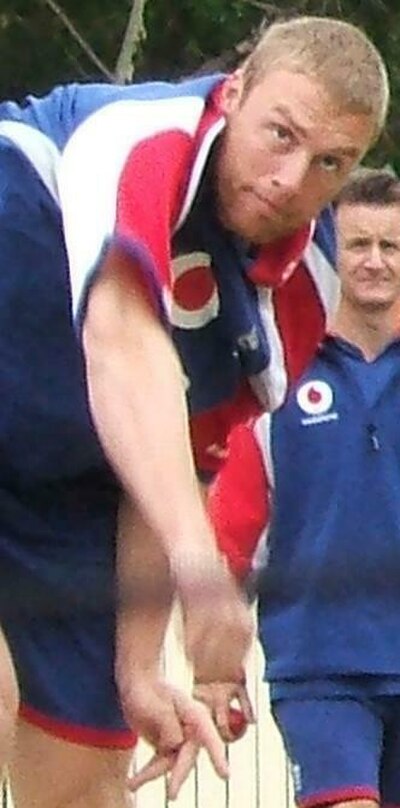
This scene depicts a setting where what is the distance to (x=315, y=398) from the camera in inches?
133

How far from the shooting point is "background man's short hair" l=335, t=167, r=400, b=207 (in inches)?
136

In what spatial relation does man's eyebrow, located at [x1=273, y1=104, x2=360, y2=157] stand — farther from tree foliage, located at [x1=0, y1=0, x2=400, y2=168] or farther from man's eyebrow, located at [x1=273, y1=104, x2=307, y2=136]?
tree foliage, located at [x1=0, y1=0, x2=400, y2=168]

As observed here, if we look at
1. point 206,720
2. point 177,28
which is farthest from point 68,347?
point 177,28

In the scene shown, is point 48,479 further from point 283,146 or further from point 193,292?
point 283,146

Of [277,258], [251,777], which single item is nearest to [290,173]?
[277,258]

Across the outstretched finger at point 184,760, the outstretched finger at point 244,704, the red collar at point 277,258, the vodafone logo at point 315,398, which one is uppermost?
the red collar at point 277,258

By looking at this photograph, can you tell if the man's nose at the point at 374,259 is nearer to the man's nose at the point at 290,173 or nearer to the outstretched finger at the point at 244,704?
the outstretched finger at the point at 244,704

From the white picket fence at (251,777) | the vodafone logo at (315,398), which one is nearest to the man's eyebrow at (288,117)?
the vodafone logo at (315,398)

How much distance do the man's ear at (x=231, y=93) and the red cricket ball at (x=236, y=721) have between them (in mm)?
905

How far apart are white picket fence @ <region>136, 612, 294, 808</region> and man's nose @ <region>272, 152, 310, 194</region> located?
68.7 inches

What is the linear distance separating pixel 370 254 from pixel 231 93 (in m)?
1.10

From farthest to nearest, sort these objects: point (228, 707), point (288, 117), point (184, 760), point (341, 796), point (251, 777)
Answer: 1. point (251, 777)
2. point (341, 796)
3. point (228, 707)
4. point (184, 760)
5. point (288, 117)

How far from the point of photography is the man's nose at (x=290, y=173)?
7.68ft

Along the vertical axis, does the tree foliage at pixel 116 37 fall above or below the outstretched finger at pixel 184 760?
below
